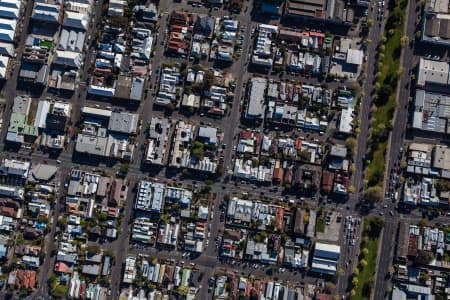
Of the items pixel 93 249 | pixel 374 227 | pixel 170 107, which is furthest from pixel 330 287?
pixel 170 107

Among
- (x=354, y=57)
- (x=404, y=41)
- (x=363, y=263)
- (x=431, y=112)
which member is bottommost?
(x=363, y=263)

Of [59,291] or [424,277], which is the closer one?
[424,277]

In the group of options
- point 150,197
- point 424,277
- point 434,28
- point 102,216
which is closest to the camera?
point 424,277

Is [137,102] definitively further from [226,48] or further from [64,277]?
[64,277]

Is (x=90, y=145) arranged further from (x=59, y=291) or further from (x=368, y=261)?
(x=368, y=261)

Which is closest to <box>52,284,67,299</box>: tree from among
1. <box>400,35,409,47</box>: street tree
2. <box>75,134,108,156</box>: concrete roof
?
<box>75,134,108,156</box>: concrete roof

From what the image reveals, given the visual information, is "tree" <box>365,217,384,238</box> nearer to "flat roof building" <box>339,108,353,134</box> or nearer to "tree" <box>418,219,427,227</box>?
"tree" <box>418,219,427,227</box>
